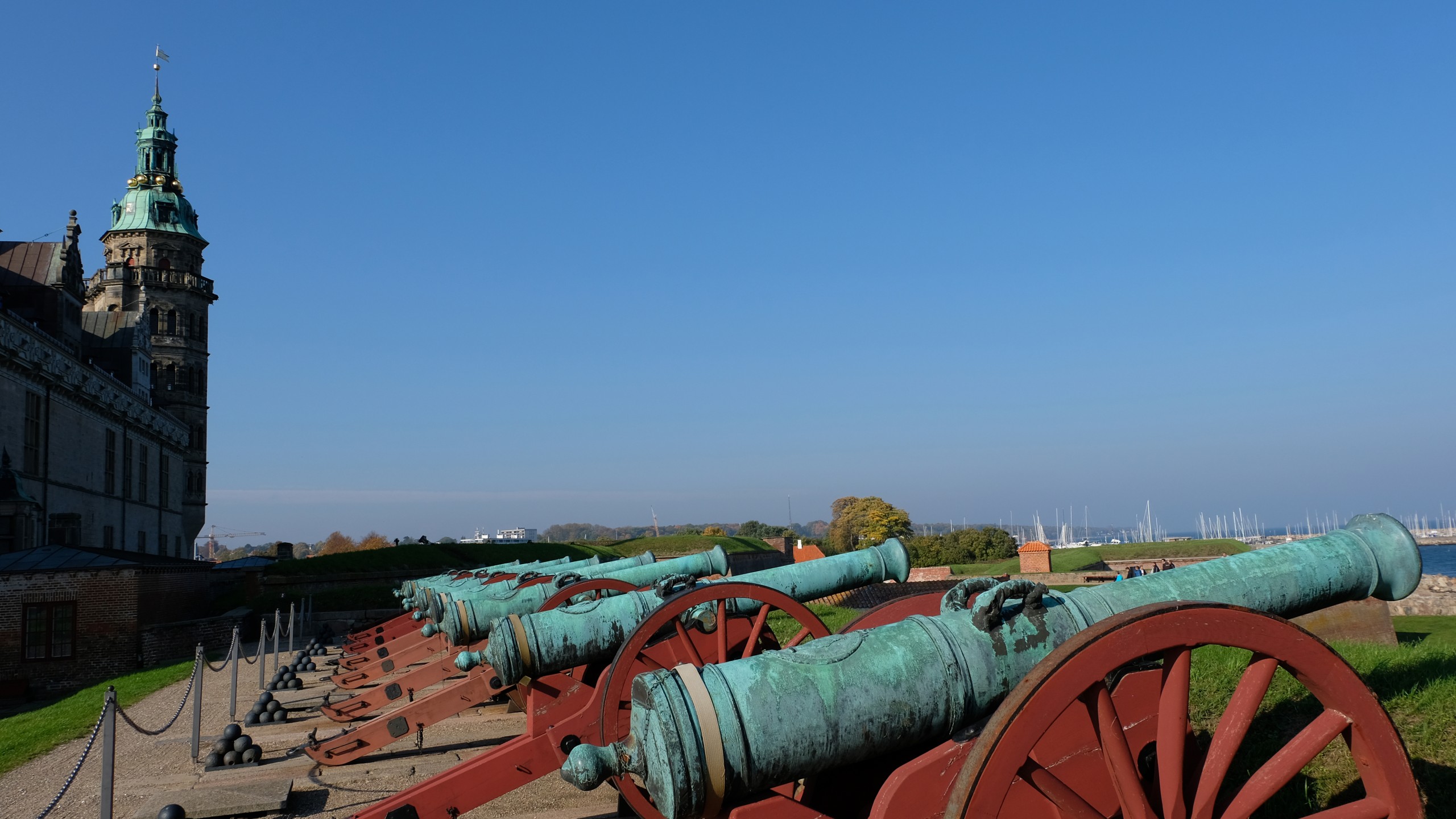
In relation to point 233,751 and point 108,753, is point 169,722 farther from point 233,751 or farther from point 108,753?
point 108,753

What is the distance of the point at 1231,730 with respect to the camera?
3316mm

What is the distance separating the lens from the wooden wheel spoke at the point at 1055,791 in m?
3.01

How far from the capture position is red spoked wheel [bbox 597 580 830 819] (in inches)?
228

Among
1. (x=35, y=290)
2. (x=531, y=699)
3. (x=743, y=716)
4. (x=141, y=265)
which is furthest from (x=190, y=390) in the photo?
(x=743, y=716)

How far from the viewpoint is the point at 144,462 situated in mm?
37438

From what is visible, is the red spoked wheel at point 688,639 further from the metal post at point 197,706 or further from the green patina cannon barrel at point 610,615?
the metal post at point 197,706

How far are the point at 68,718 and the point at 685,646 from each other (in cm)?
1109

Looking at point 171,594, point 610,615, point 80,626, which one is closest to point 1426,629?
point 610,615

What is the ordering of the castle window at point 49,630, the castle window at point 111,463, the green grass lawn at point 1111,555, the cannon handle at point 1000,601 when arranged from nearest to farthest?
the cannon handle at point 1000,601, the castle window at point 49,630, the green grass lawn at point 1111,555, the castle window at point 111,463

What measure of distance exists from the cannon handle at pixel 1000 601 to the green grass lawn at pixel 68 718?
32.1 feet

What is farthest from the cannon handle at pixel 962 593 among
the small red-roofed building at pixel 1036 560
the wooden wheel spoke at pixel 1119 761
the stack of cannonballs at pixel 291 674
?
the small red-roofed building at pixel 1036 560

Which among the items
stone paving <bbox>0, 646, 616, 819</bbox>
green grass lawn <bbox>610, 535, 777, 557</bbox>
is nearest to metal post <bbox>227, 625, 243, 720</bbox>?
stone paving <bbox>0, 646, 616, 819</bbox>

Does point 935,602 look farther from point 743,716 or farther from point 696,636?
point 743,716

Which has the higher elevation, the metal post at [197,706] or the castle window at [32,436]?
the castle window at [32,436]
